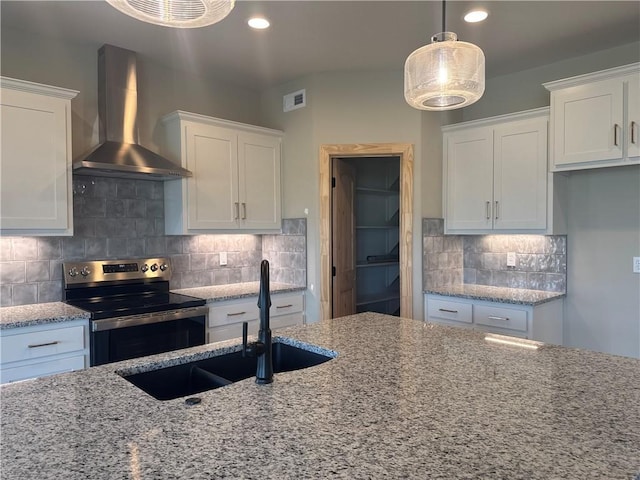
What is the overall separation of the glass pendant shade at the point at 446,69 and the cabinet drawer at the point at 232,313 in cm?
221

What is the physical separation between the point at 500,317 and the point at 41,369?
3.01 metres

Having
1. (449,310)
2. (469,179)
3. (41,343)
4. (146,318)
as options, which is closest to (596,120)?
(469,179)

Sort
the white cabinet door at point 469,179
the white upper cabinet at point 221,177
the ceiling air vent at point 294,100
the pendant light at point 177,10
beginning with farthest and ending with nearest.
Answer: the ceiling air vent at point 294,100 < the white cabinet door at point 469,179 < the white upper cabinet at point 221,177 < the pendant light at point 177,10

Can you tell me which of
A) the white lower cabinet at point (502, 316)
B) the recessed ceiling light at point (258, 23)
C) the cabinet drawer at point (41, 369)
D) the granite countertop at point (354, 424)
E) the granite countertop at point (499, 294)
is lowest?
the cabinet drawer at point (41, 369)

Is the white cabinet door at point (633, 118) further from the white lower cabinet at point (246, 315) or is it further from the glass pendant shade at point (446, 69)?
the white lower cabinet at point (246, 315)

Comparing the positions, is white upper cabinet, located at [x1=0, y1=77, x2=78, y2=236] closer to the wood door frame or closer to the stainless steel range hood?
the stainless steel range hood

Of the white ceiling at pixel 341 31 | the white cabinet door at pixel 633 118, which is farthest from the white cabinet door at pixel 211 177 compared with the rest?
the white cabinet door at pixel 633 118

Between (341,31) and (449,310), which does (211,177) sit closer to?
(341,31)

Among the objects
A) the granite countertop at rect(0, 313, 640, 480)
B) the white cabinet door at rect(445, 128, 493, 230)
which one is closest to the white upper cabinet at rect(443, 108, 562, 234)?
the white cabinet door at rect(445, 128, 493, 230)

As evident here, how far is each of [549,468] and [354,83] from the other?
3.44 m

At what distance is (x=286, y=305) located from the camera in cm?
379

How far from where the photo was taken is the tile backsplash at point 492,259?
3.57 metres

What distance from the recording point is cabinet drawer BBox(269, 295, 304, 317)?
371 cm

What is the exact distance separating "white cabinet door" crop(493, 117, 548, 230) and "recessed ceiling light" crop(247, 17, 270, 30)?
196 centimetres
